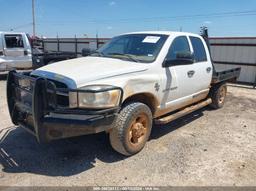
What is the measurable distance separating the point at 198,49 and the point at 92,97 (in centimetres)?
329

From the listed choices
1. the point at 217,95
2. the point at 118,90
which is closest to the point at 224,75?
the point at 217,95

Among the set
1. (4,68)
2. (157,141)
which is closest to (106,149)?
(157,141)

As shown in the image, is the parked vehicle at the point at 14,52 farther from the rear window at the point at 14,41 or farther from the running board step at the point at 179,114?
the running board step at the point at 179,114

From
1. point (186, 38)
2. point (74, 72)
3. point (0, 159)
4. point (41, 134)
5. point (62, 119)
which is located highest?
point (186, 38)

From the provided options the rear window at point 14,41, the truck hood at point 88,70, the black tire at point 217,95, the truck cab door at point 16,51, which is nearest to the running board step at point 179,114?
the black tire at point 217,95

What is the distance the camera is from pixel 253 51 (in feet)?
35.7

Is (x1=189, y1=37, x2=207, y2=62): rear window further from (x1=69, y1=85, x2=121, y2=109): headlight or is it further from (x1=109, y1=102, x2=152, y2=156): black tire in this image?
(x1=69, y1=85, x2=121, y2=109): headlight

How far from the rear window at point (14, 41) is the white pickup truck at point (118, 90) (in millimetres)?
7659

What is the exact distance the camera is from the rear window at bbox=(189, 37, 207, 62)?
564cm

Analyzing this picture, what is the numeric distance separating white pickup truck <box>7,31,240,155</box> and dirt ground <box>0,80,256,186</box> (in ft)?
1.25

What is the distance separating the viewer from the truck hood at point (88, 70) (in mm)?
3523

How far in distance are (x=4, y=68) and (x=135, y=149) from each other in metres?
9.10

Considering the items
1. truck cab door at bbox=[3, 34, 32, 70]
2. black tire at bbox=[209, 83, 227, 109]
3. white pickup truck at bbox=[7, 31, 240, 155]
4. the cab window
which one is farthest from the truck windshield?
truck cab door at bbox=[3, 34, 32, 70]

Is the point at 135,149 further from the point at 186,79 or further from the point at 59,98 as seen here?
the point at 186,79
